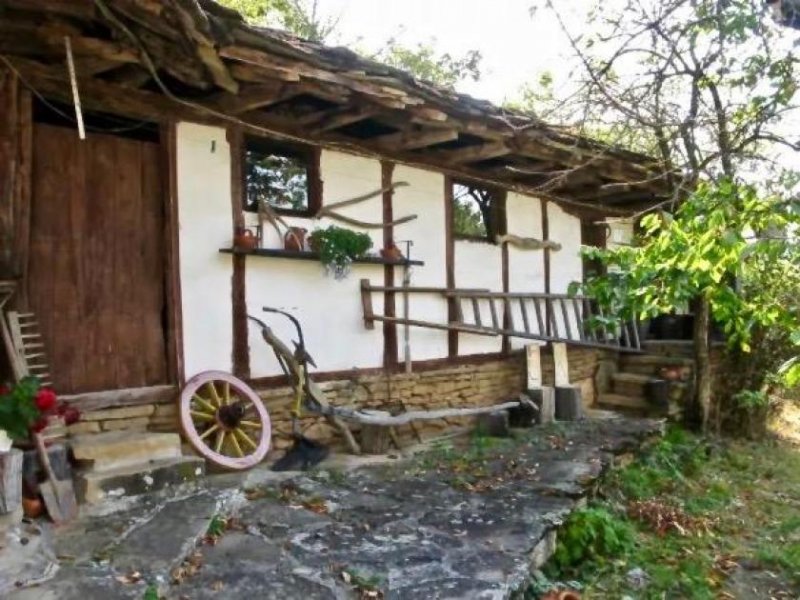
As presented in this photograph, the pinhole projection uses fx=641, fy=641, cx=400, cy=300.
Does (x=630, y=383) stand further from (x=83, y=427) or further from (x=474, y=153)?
(x=83, y=427)

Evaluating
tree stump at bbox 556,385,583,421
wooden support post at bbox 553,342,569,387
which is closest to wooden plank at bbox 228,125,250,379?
tree stump at bbox 556,385,583,421

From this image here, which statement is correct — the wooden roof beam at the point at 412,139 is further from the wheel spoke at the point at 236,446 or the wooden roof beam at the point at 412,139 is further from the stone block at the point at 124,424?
the stone block at the point at 124,424

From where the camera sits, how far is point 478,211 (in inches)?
271

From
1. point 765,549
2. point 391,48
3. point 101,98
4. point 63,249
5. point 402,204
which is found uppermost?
point 391,48

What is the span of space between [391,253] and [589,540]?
2845 mm

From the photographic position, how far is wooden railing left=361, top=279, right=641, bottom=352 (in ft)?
18.6

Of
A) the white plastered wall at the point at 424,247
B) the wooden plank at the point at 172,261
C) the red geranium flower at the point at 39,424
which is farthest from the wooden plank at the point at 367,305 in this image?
the red geranium flower at the point at 39,424

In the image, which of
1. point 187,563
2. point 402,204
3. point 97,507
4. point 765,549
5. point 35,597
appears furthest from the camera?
point 402,204

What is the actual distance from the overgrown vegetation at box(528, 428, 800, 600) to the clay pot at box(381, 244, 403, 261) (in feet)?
8.22

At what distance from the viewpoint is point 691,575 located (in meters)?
3.85

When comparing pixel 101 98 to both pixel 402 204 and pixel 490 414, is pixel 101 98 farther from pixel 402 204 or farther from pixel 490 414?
pixel 490 414

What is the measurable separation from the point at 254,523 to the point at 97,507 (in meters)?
0.80

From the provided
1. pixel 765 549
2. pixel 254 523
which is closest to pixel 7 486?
pixel 254 523

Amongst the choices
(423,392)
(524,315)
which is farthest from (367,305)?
(524,315)
